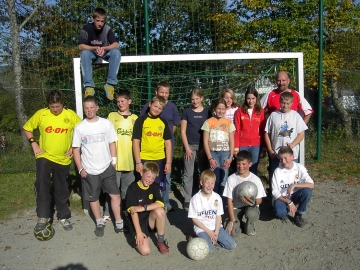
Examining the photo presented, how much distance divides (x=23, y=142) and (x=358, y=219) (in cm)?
604

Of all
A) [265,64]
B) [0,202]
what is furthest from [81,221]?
[265,64]

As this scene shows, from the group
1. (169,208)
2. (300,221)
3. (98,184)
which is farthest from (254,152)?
(98,184)

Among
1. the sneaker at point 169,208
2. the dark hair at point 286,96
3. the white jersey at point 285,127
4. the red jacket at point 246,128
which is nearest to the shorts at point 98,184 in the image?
the sneaker at point 169,208

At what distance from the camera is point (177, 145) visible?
7852 millimetres

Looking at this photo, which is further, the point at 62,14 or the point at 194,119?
the point at 62,14

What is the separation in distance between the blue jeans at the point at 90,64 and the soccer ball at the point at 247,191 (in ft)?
7.58

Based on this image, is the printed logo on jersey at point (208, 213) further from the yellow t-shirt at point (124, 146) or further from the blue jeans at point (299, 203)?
the yellow t-shirt at point (124, 146)

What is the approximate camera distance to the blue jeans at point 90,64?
18.4ft

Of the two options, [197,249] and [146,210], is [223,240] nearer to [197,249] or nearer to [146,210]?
[197,249]

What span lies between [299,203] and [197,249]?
5.35 ft

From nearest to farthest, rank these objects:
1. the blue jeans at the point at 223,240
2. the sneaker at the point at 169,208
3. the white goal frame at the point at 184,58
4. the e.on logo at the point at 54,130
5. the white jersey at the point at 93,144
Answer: the blue jeans at the point at 223,240, the white jersey at the point at 93,144, the e.on logo at the point at 54,130, the sneaker at the point at 169,208, the white goal frame at the point at 184,58

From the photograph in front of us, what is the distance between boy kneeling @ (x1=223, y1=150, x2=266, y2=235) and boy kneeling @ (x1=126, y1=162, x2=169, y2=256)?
835mm

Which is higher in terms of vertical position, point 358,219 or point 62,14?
point 62,14

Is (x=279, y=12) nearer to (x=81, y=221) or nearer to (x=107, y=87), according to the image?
(x=107, y=87)
